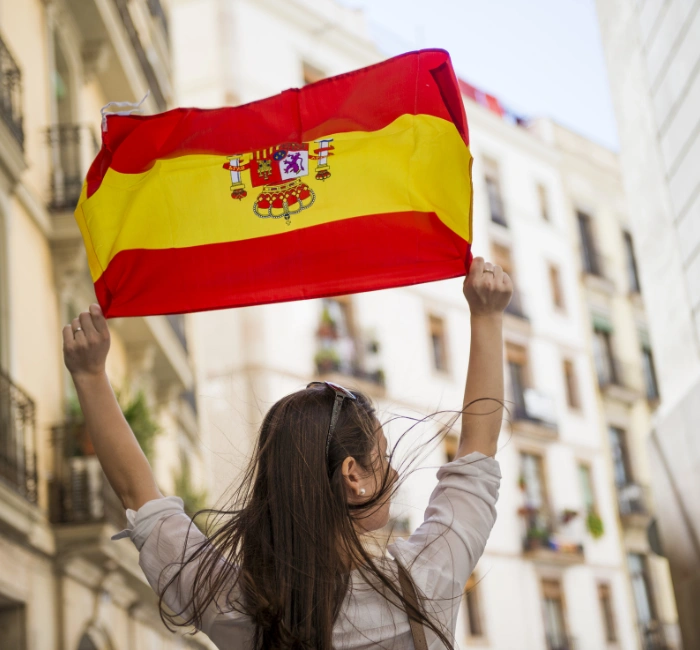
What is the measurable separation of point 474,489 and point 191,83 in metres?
25.1

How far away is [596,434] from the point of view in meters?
32.1

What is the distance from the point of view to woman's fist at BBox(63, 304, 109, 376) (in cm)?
259

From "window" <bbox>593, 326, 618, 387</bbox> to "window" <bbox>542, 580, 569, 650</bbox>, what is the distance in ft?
22.2

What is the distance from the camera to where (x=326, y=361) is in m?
24.0

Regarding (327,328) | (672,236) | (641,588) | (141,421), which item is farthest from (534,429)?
(672,236)

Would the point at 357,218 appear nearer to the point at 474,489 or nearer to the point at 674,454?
the point at 474,489

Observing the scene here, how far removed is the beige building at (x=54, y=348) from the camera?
11.0 meters

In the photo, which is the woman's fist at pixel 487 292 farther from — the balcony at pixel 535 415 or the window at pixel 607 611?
the window at pixel 607 611

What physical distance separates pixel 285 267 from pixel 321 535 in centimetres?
166

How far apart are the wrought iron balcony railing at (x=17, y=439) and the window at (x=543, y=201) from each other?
79.9 ft

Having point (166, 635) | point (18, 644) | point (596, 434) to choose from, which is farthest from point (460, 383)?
point (18, 644)

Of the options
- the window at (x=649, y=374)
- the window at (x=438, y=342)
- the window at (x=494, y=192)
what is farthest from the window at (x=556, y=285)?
the window at (x=438, y=342)

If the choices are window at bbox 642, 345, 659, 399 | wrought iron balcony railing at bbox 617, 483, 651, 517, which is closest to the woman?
wrought iron balcony railing at bbox 617, 483, 651, 517

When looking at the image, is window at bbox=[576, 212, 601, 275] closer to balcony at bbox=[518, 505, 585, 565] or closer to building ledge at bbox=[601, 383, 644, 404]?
building ledge at bbox=[601, 383, 644, 404]
